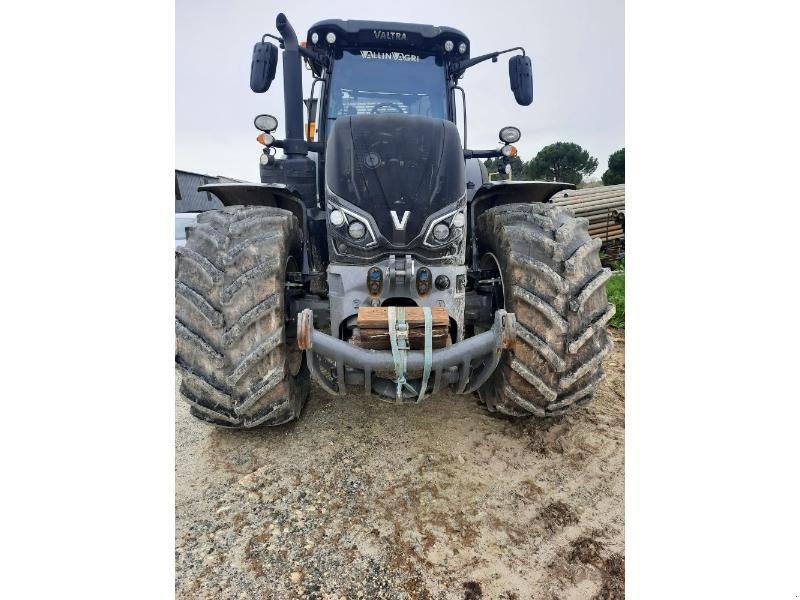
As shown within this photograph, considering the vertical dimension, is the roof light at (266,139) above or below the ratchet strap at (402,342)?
above

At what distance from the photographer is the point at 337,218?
2.21m

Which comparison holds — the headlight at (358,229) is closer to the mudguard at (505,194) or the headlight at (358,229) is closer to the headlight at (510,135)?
the mudguard at (505,194)

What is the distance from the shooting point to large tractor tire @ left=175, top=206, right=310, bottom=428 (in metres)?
2.00

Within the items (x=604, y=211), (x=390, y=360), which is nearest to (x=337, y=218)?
(x=390, y=360)

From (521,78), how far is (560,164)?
4.25ft

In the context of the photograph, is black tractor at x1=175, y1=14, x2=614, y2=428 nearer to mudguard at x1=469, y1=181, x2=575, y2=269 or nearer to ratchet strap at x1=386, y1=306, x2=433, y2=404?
ratchet strap at x1=386, y1=306, x2=433, y2=404

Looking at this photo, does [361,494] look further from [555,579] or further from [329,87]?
[329,87]

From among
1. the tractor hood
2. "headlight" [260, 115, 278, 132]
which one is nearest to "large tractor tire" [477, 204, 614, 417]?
the tractor hood

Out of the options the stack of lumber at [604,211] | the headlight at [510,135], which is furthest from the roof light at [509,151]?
the stack of lumber at [604,211]

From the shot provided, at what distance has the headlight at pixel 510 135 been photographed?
304 cm

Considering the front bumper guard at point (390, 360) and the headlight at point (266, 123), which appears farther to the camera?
the headlight at point (266, 123)

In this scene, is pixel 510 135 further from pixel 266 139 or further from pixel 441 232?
pixel 266 139
